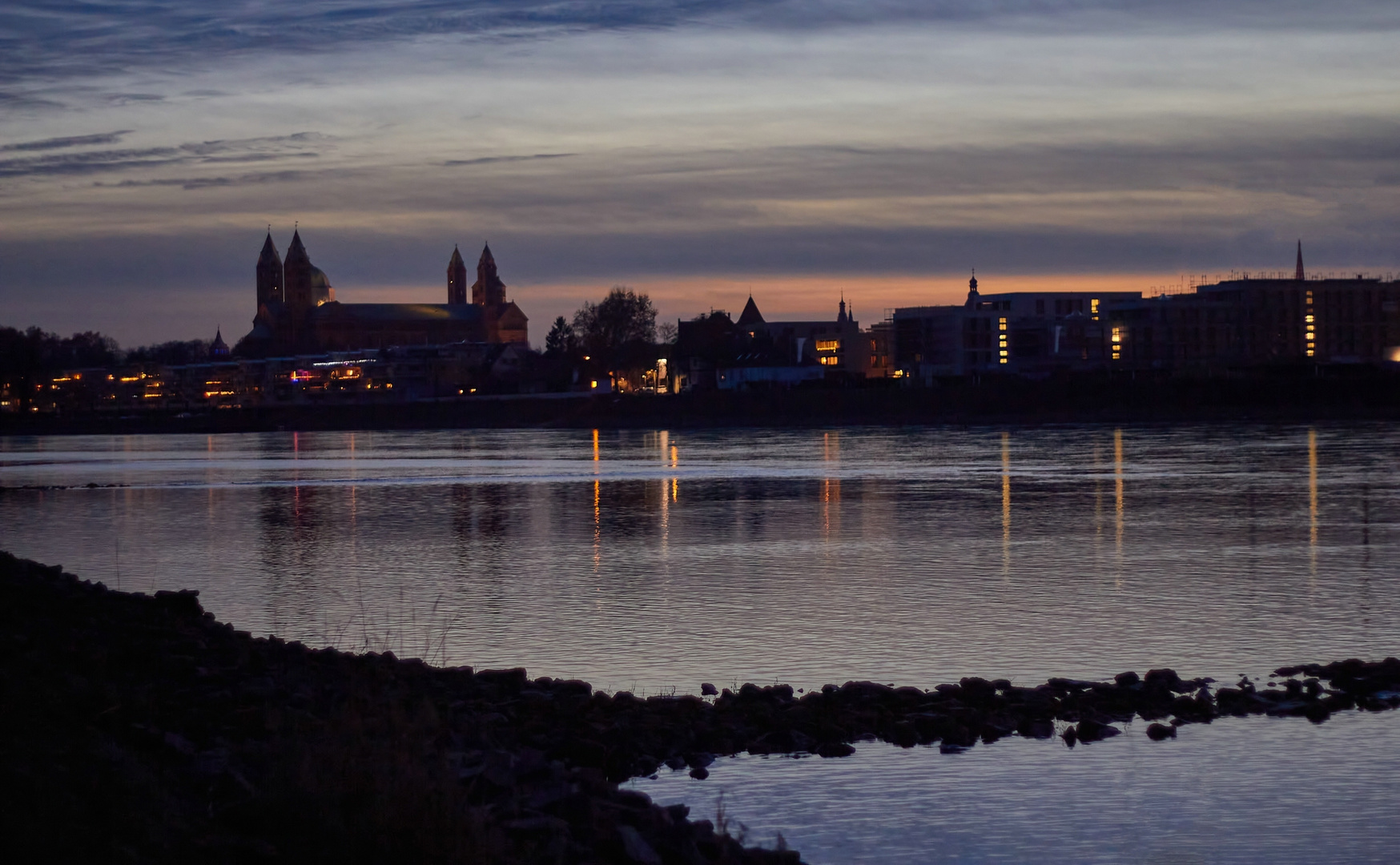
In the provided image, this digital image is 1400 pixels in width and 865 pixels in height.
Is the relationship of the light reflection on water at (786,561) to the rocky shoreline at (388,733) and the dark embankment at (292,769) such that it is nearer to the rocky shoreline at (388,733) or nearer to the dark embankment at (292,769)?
the rocky shoreline at (388,733)

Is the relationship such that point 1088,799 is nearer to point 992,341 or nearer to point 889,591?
point 889,591

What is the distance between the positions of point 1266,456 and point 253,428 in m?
114

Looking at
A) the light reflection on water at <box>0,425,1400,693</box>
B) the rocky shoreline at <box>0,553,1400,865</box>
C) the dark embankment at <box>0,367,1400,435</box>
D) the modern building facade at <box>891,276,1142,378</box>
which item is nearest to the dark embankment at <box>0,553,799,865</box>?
the rocky shoreline at <box>0,553,1400,865</box>

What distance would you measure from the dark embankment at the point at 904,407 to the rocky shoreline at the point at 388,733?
96.0 m

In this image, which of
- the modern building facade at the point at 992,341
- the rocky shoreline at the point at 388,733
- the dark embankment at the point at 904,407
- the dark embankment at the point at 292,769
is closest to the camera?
the dark embankment at the point at 292,769

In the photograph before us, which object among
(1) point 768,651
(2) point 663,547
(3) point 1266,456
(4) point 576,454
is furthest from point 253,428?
(1) point 768,651

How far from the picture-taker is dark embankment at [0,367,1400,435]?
361 ft

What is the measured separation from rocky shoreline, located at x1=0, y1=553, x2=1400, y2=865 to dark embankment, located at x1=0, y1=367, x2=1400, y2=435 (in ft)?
315

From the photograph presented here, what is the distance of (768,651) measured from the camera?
57.9 ft

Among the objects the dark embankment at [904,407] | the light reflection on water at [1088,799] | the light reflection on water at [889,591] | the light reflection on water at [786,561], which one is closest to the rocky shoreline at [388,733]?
the light reflection on water at [1088,799]

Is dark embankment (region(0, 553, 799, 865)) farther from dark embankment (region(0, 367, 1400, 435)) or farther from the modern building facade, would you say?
the modern building facade

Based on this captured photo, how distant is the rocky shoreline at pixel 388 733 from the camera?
26.9ft

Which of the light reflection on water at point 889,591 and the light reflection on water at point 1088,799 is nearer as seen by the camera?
the light reflection on water at point 1088,799

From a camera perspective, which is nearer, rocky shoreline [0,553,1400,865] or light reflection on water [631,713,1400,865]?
rocky shoreline [0,553,1400,865]
